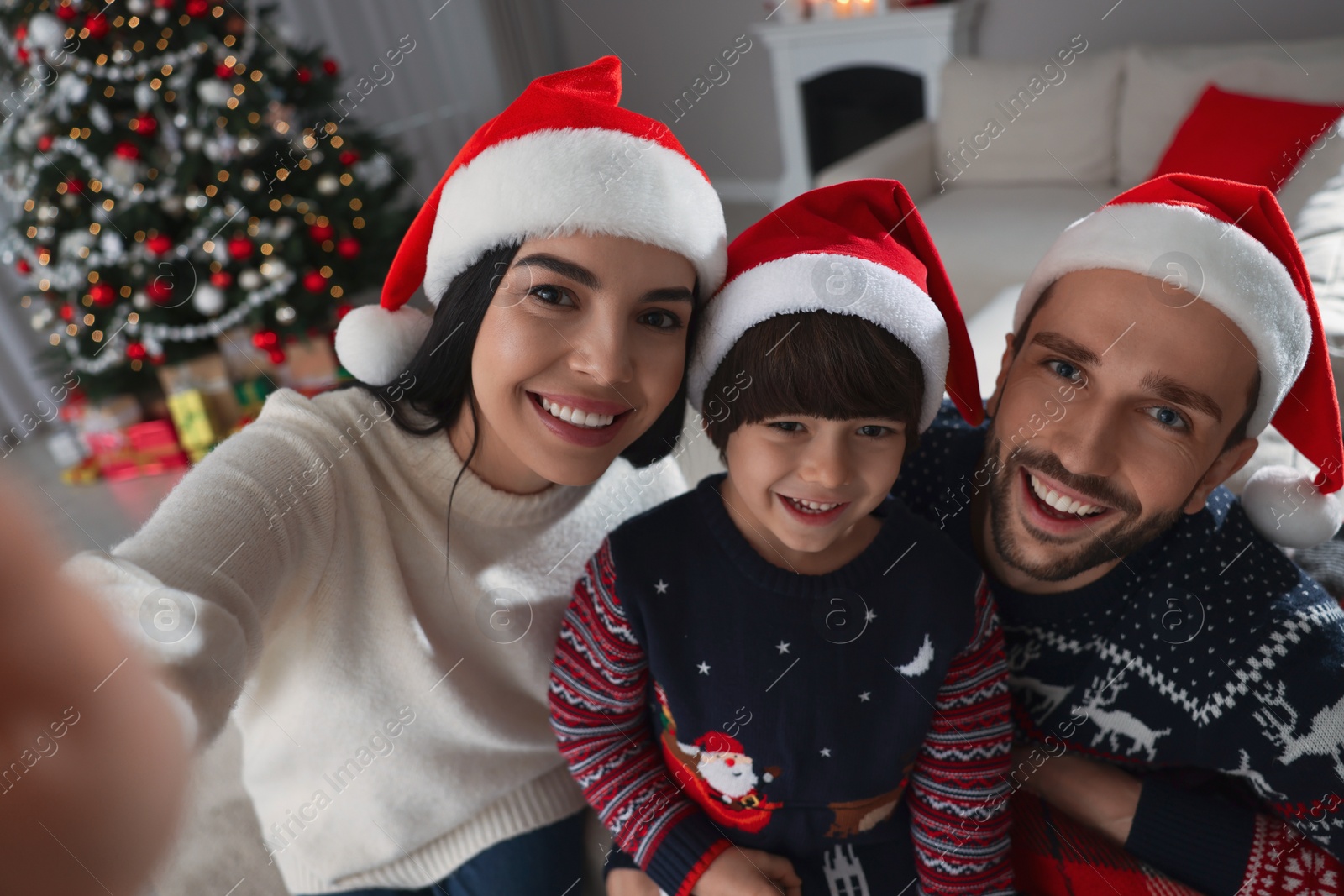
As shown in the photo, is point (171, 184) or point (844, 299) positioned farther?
point (171, 184)

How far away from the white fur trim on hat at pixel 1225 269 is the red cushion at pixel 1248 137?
1.87 meters

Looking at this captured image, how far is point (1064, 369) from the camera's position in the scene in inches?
37.5

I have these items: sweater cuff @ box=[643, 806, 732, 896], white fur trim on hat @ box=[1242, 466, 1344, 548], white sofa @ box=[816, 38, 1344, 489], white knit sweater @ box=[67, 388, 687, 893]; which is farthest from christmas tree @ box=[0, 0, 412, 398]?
white fur trim on hat @ box=[1242, 466, 1344, 548]

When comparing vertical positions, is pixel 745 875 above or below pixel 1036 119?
above

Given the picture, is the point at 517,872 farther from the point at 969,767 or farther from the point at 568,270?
the point at 568,270

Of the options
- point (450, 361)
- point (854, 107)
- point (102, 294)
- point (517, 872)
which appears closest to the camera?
point (450, 361)

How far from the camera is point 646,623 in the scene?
2.99 ft

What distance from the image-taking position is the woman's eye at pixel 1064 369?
3.10 ft

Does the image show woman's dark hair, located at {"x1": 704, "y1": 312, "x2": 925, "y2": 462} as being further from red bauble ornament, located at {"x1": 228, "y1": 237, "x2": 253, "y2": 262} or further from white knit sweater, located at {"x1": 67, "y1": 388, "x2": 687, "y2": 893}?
red bauble ornament, located at {"x1": 228, "y1": 237, "x2": 253, "y2": 262}

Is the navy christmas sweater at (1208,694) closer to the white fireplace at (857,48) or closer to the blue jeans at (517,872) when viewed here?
the blue jeans at (517,872)

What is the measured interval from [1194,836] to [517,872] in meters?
0.80

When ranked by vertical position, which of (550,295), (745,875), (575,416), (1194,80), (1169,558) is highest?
(550,295)

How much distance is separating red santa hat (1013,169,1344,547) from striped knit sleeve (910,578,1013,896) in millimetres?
383

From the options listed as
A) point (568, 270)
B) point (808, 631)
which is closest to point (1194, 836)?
point (808, 631)
